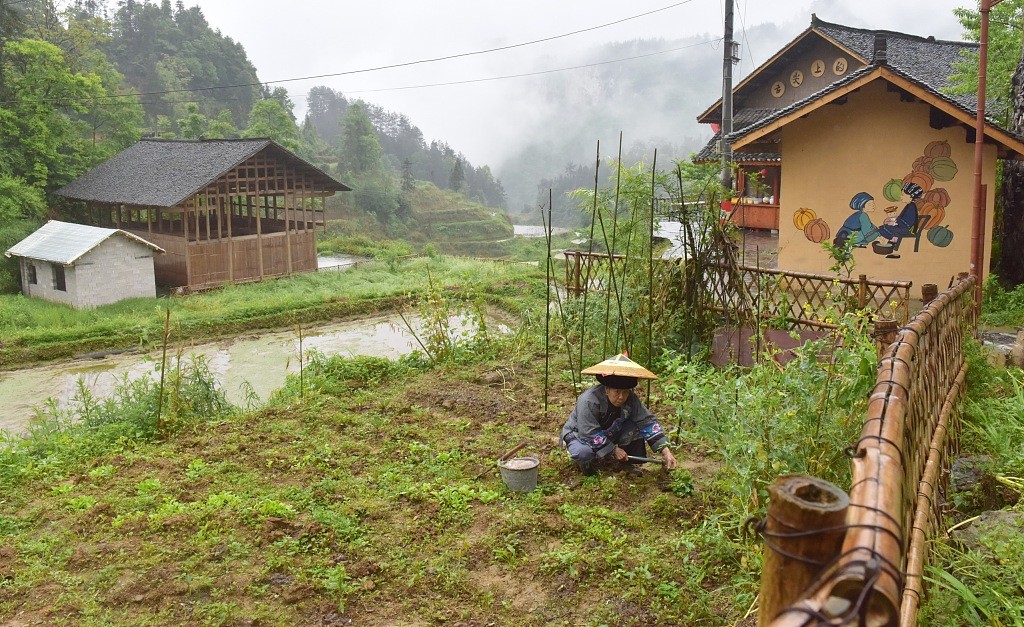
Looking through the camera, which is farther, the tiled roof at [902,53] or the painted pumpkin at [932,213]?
the tiled roof at [902,53]

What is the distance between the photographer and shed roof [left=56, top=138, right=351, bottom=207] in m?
20.5

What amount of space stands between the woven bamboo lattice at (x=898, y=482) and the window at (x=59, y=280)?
18.5 metres

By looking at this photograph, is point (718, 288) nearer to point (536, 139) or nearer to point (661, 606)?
point (661, 606)

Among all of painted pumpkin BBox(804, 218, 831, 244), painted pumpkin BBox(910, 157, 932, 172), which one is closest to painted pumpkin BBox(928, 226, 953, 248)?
painted pumpkin BBox(910, 157, 932, 172)

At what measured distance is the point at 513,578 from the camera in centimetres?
415

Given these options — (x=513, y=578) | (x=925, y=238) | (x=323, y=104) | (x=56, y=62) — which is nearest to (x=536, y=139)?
(x=323, y=104)

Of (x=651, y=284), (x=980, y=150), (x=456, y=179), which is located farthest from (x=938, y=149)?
(x=456, y=179)

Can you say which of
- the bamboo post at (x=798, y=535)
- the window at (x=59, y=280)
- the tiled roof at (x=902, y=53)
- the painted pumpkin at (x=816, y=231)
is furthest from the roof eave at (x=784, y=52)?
the bamboo post at (x=798, y=535)

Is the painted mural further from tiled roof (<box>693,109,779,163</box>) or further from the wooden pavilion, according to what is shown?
the wooden pavilion

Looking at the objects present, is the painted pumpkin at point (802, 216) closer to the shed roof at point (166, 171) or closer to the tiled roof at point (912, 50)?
the tiled roof at point (912, 50)

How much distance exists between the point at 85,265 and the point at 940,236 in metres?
17.1

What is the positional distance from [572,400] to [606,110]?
120710 mm

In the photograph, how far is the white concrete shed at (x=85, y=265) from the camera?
57.8 feet

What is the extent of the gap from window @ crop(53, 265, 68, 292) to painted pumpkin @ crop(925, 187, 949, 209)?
17.7 meters
